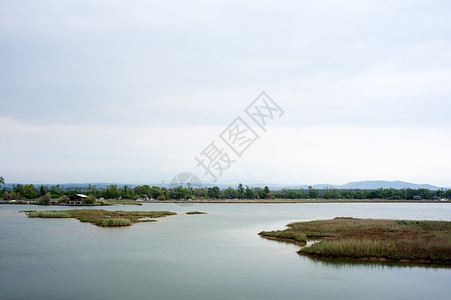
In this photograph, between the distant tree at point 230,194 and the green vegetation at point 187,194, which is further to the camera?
the distant tree at point 230,194

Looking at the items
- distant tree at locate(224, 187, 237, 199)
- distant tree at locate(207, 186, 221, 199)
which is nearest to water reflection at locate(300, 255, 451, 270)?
distant tree at locate(207, 186, 221, 199)

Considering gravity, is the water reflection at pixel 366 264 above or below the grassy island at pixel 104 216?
above

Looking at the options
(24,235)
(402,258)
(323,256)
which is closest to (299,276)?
(323,256)

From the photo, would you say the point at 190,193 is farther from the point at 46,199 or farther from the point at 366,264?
the point at 366,264

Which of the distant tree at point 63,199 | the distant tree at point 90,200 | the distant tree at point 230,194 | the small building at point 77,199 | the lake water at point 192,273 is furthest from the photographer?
the distant tree at point 230,194

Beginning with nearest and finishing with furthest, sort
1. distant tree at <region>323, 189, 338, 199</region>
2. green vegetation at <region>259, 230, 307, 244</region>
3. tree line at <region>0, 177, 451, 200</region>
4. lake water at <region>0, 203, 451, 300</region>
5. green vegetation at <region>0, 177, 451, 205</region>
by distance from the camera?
1. lake water at <region>0, 203, 451, 300</region>
2. green vegetation at <region>259, 230, 307, 244</region>
3. green vegetation at <region>0, 177, 451, 205</region>
4. tree line at <region>0, 177, 451, 200</region>
5. distant tree at <region>323, 189, 338, 199</region>

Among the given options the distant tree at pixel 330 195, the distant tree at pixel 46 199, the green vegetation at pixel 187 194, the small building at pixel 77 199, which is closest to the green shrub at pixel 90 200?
the small building at pixel 77 199

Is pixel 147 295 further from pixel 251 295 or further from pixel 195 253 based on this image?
pixel 195 253

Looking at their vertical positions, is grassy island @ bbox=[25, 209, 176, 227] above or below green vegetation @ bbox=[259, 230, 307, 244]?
below

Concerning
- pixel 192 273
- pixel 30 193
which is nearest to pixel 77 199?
pixel 30 193

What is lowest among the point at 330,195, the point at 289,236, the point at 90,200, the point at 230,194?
the point at 330,195

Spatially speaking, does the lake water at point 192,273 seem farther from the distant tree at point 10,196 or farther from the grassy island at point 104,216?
the distant tree at point 10,196

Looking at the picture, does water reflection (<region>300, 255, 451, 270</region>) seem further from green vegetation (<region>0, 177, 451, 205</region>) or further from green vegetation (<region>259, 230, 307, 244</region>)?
green vegetation (<region>0, 177, 451, 205</region>)

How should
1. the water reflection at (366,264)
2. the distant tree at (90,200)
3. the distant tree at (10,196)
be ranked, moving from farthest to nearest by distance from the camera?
1. the distant tree at (10,196)
2. the distant tree at (90,200)
3. the water reflection at (366,264)
